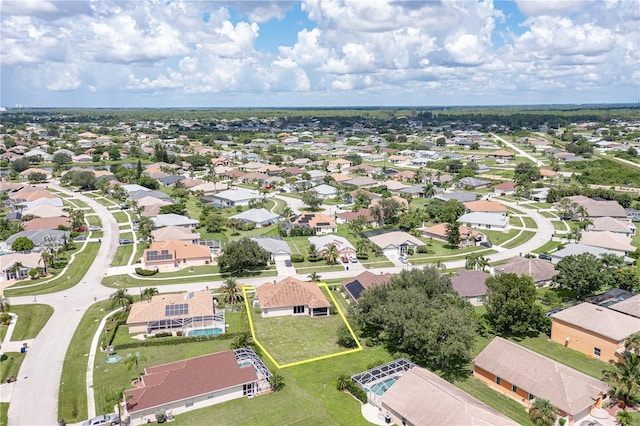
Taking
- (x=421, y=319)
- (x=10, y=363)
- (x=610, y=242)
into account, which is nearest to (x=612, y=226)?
(x=610, y=242)

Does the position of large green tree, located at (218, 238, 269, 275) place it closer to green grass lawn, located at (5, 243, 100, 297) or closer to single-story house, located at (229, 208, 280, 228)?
green grass lawn, located at (5, 243, 100, 297)

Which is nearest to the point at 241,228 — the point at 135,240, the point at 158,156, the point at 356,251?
the point at 135,240

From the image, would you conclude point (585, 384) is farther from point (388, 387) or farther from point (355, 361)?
point (355, 361)

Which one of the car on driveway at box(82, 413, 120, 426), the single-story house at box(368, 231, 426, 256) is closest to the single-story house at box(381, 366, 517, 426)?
the car on driveway at box(82, 413, 120, 426)

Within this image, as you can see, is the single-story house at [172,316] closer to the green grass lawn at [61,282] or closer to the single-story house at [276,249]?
the green grass lawn at [61,282]

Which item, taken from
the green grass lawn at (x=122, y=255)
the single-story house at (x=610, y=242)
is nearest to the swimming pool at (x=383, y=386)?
the green grass lawn at (x=122, y=255)

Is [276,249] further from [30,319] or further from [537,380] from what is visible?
[537,380]
